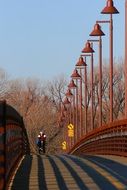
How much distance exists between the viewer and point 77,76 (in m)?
64.9

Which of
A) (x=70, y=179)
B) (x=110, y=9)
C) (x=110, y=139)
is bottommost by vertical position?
(x=70, y=179)

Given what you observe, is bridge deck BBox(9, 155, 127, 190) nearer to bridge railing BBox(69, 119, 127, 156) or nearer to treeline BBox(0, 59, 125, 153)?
bridge railing BBox(69, 119, 127, 156)

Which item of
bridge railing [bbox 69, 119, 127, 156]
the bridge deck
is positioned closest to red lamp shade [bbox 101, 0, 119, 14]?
bridge railing [bbox 69, 119, 127, 156]

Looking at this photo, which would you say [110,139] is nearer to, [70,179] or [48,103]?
[70,179]

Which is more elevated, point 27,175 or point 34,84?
point 34,84

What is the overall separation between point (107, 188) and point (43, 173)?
3.85m

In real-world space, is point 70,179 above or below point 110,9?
below

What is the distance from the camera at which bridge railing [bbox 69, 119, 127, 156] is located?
99.7 ft

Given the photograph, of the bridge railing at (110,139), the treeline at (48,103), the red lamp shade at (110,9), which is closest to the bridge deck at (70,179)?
the bridge railing at (110,139)

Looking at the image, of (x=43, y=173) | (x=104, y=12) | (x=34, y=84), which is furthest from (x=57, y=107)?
(x=43, y=173)

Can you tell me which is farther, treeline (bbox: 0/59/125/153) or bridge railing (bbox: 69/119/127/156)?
treeline (bbox: 0/59/125/153)

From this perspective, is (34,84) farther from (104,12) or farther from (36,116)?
(104,12)

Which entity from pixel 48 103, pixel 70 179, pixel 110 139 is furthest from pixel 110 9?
pixel 48 103

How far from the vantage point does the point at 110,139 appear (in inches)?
1393
